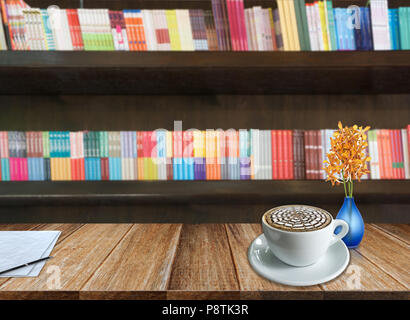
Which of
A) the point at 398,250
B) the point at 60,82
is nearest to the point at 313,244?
the point at 398,250

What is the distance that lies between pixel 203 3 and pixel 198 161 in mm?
806

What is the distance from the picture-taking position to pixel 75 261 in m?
0.55

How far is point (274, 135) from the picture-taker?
1061 millimetres

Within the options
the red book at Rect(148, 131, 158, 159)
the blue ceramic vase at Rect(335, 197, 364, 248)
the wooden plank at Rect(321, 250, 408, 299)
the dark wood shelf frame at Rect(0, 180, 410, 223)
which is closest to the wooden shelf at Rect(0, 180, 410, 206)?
the dark wood shelf frame at Rect(0, 180, 410, 223)

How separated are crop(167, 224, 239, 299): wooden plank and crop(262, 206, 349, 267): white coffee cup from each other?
11cm

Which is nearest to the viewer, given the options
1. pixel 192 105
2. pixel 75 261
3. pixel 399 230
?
pixel 75 261

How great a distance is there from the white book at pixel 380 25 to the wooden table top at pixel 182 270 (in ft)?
2.37

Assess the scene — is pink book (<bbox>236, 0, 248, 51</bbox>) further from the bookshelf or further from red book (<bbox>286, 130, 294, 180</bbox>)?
red book (<bbox>286, 130, 294, 180</bbox>)

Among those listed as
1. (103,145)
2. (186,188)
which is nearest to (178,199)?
(186,188)

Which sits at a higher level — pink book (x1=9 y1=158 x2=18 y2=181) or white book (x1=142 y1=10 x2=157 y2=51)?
white book (x1=142 y1=10 x2=157 y2=51)

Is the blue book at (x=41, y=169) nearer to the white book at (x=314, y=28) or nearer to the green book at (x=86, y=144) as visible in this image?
the green book at (x=86, y=144)

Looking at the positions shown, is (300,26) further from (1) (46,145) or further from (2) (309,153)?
(1) (46,145)

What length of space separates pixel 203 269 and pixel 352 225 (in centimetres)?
38

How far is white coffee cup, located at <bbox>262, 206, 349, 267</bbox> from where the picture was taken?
1.46ft
